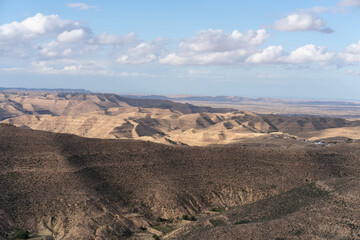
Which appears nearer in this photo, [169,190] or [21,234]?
[21,234]

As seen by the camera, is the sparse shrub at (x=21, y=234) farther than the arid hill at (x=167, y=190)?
Yes

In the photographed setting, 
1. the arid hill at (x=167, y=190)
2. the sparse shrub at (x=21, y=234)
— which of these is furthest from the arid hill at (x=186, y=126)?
the sparse shrub at (x=21, y=234)

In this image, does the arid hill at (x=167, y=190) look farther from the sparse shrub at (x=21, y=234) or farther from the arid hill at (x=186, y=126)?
the arid hill at (x=186, y=126)

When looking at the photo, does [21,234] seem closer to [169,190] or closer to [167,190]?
[167,190]

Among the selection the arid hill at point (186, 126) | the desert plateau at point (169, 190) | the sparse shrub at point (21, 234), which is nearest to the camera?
the desert plateau at point (169, 190)

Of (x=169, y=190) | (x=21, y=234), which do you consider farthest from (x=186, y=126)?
(x=21, y=234)

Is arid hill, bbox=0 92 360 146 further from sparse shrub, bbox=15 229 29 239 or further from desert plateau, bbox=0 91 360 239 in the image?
sparse shrub, bbox=15 229 29 239

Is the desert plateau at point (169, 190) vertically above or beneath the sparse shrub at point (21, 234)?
above

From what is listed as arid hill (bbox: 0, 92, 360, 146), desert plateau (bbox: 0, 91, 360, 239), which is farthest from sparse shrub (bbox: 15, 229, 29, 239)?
arid hill (bbox: 0, 92, 360, 146)

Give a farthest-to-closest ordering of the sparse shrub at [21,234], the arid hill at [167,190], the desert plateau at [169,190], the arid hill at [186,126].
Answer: the arid hill at [186,126], the sparse shrub at [21,234], the arid hill at [167,190], the desert plateau at [169,190]
